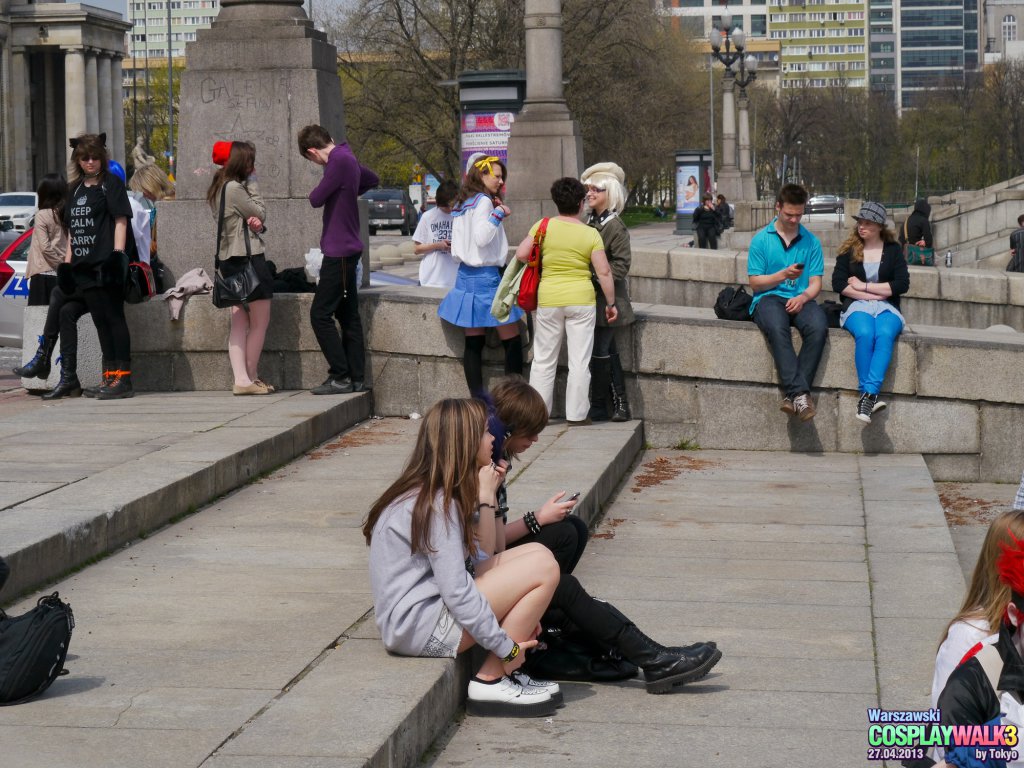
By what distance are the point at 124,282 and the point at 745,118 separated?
46.3m

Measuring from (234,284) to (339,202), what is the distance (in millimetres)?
915

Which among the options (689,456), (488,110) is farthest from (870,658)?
(488,110)

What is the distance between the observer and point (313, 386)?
1148cm

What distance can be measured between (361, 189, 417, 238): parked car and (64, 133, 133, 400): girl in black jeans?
47413 millimetres

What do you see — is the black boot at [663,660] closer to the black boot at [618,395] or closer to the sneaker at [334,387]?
the black boot at [618,395]

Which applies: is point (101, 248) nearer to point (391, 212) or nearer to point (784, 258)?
point (784, 258)

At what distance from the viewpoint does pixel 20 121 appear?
9275 centimetres

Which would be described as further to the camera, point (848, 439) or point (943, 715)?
point (848, 439)


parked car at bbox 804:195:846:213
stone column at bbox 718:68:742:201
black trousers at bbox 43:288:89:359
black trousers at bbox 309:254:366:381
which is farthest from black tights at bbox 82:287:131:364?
parked car at bbox 804:195:846:213

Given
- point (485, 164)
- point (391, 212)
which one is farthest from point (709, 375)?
point (391, 212)

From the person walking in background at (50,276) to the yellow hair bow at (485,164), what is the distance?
9.03ft

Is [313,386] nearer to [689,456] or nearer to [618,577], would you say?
[689,456]

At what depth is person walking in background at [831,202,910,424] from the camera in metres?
10.6

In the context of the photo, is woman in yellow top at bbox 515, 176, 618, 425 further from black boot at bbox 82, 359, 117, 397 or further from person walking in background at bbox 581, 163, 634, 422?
black boot at bbox 82, 359, 117, 397
